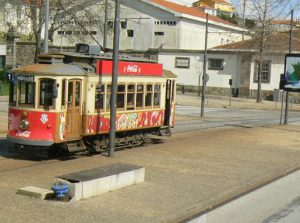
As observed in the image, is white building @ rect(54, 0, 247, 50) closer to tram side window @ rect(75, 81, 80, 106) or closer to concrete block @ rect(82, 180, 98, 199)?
tram side window @ rect(75, 81, 80, 106)

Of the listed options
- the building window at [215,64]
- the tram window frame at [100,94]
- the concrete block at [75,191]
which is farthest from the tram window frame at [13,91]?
the building window at [215,64]

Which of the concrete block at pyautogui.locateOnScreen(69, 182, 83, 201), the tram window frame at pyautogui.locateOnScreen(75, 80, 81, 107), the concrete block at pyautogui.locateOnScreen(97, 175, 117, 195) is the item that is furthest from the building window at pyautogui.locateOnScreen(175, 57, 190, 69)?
the concrete block at pyautogui.locateOnScreen(69, 182, 83, 201)

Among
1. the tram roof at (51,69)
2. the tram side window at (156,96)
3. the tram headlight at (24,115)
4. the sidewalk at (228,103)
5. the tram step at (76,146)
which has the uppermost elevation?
the tram roof at (51,69)

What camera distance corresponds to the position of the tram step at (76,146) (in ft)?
54.2

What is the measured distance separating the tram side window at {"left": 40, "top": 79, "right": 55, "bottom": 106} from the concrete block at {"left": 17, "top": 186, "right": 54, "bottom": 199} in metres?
5.08

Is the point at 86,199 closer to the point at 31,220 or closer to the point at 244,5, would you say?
the point at 31,220

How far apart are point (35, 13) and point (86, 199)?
33812mm

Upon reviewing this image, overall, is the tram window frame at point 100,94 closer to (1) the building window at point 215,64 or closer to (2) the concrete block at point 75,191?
(2) the concrete block at point 75,191

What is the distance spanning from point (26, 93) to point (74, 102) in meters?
1.35

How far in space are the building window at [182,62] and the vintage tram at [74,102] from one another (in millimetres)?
45495

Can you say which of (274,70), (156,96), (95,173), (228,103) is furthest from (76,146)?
(274,70)

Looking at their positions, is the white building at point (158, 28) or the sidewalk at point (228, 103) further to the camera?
the white building at point (158, 28)

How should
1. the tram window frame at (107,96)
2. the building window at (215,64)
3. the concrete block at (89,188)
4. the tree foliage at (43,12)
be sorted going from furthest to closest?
the building window at (215,64) < the tree foliage at (43,12) < the tram window frame at (107,96) < the concrete block at (89,188)

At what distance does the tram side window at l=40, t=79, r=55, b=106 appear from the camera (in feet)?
51.8
